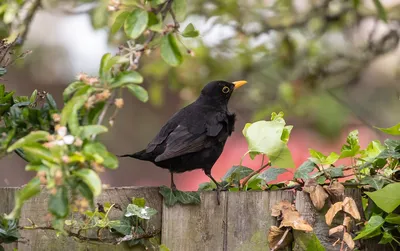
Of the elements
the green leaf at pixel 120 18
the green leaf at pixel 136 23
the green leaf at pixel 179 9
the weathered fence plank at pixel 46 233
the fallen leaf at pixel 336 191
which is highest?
the green leaf at pixel 179 9

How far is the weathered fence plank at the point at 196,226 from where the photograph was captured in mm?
2270

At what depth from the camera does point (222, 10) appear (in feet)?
14.1

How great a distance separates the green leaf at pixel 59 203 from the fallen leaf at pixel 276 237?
0.95 meters

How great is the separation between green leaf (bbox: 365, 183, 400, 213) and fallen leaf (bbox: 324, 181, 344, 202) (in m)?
0.11

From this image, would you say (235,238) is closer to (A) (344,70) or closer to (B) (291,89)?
(B) (291,89)

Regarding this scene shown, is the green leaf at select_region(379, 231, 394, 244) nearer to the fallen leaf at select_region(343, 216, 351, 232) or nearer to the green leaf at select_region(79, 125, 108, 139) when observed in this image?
the fallen leaf at select_region(343, 216, 351, 232)

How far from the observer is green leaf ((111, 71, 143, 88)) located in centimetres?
160

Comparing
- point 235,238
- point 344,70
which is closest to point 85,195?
point 235,238

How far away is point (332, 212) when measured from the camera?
2.21 meters

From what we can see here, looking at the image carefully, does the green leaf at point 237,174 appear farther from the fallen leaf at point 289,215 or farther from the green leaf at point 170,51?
the green leaf at point 170,51

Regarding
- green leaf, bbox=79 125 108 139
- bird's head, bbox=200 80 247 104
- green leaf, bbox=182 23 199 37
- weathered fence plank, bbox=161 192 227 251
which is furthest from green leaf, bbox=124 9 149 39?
bird's head, bbox=200 80 247 104

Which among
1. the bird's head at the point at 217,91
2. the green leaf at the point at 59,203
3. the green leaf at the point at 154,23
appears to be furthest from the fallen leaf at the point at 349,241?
the bird's head at the point at 217,91

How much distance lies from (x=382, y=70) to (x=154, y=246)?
4.96 m

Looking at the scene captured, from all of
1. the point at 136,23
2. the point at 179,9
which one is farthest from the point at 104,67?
the point at 179,9
